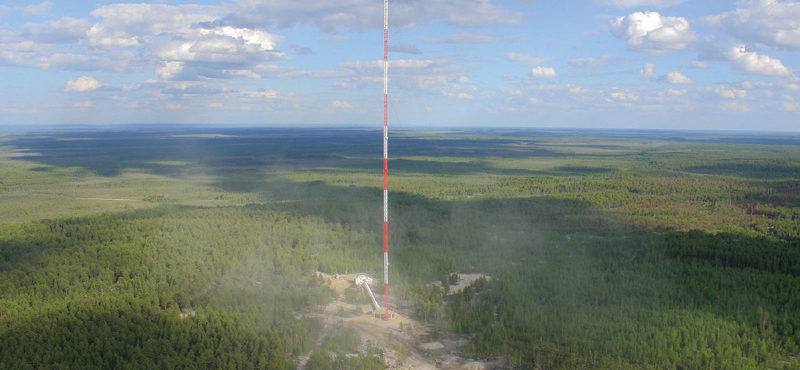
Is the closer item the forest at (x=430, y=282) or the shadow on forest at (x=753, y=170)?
the forest at (x=430, y=282)

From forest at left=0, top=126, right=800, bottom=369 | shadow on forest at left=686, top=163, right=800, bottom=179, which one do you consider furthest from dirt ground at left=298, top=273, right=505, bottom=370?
shadow on forest at left=686, top=163, right=800, bottom=179

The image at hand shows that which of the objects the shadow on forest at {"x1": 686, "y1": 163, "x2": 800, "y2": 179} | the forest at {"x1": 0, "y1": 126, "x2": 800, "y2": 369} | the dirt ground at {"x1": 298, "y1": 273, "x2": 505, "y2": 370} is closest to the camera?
the dirt ground at {"x1": 298, "y1": 273, "x2": 505, "y2": 370}

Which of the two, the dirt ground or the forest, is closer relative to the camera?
the dirt ground

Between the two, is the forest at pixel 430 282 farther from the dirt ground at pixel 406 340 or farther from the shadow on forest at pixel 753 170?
the shadow on forest at pixel 753 170

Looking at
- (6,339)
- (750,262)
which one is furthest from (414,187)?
(6,339)

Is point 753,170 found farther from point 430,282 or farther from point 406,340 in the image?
point 406,340

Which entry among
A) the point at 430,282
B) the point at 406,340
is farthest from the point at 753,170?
the point at 406,340

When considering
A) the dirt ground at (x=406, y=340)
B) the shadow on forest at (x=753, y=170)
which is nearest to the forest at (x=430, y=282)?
the dirt ground at (x=406, y=340)

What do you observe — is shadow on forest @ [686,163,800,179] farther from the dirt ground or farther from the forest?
the dirt ground
